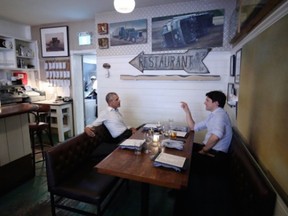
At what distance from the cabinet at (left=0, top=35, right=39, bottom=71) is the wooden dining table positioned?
3.86 meters

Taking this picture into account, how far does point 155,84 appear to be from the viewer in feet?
11.3

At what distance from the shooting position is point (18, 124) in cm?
240

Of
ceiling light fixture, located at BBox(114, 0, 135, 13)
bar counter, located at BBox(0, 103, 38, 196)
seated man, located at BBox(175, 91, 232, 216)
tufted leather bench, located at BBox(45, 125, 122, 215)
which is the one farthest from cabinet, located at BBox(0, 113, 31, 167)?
seated man, located at BBox(175, 91, 232, 216)

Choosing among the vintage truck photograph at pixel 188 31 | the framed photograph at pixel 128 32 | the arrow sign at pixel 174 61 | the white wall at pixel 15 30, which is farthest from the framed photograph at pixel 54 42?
the vintage truck photograph at pixel 188 31

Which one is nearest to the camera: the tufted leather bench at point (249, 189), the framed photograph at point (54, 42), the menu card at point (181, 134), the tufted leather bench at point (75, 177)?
the tufted leather bench at point (249, 189)

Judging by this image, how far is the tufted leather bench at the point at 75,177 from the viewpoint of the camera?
5.48 ft

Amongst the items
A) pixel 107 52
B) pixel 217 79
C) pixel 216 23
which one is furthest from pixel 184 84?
pixel 107 52

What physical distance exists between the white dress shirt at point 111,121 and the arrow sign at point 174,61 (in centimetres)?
123

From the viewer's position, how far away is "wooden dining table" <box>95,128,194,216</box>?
1337 millimetres

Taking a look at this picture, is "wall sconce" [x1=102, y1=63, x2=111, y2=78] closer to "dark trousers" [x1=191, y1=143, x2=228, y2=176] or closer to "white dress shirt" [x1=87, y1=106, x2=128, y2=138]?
"white dress shirt" [x1=87, y1=106, x2=128, y2=138]

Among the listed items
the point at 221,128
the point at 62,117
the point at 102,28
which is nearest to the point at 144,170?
the point at 221,128

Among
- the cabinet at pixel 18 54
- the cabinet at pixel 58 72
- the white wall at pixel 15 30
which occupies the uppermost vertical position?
the white wall at pixel 15 30

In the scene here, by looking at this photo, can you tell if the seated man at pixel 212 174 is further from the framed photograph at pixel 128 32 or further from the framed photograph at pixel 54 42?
the framed photograph at pixel 54 42

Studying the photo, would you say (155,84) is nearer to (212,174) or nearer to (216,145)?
(216,145)
